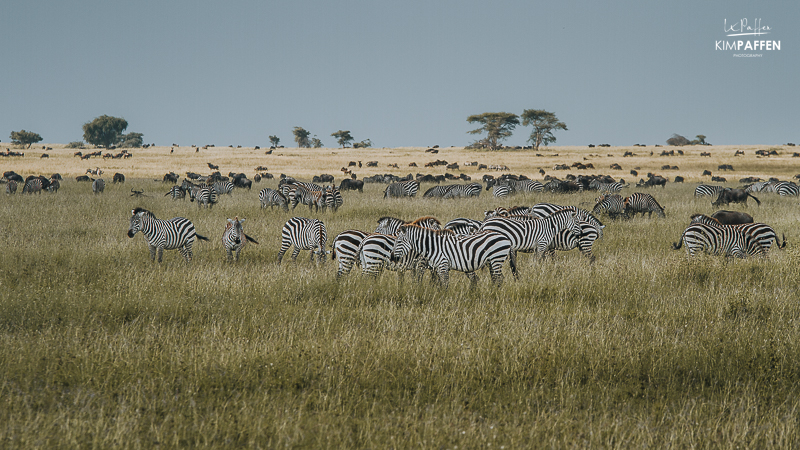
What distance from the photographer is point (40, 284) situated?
7.89 m

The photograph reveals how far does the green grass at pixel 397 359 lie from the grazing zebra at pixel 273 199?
41.6ft

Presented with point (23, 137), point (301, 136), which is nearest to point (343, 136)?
point (301, 136)

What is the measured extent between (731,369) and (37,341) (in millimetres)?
7300

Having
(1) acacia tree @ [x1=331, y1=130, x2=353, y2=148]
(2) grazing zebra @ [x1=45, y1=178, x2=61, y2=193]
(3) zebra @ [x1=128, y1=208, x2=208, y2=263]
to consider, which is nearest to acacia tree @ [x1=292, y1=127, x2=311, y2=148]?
(1) acacia tree @ [x1=331, y1=130, x2=353, y2=148]

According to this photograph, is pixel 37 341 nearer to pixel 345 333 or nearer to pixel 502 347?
pixel 345 333

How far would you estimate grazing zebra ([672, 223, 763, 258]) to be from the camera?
1067 centimetres

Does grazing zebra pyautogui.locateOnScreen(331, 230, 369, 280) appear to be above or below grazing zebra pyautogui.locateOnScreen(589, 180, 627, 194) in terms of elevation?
below

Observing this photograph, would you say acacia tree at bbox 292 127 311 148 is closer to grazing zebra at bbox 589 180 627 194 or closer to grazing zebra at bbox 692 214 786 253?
grazing zebra at bbox 589 180 627 194

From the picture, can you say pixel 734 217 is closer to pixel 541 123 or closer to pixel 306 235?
pixel 306 235

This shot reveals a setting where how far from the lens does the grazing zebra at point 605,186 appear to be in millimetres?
32100

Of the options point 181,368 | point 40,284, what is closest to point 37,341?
point 181,368

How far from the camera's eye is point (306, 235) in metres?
11.2

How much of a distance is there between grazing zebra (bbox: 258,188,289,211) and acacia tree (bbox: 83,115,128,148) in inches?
3832

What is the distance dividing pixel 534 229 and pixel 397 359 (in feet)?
23.0
